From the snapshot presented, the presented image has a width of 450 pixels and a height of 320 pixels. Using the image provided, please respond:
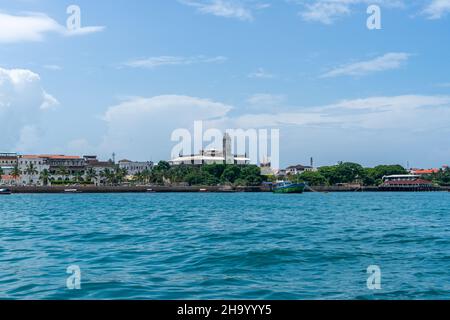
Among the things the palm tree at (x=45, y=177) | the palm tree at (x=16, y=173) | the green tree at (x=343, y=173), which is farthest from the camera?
the green tree at (x=343, y=173)

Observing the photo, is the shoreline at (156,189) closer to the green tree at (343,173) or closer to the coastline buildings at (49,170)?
the green tree at (343,173)

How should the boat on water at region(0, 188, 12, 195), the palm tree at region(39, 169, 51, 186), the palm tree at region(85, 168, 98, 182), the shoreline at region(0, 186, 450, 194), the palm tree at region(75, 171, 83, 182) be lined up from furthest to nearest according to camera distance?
the palm tree at region(85, 168, 98, 182), the palm tree at region(75, 171, 83, 182), the palm tree at region(39, 169, 51, 186), the shoreline at region(0, 186, 450, 194), the boat on water at region(0, 188, 12, 195)

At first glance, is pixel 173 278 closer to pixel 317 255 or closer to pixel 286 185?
pixel 317 255

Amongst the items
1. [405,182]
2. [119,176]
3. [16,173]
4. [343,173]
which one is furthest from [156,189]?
[405,182]

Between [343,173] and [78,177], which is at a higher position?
[343,173]

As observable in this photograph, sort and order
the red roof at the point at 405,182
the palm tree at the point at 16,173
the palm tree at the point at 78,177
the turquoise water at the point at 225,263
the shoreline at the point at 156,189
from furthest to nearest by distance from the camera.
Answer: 1. the red roof at the point at 405,182
2. the palm tree at the point at 78,177
3. the palm tree at the point at 16,173
4. the shoreline at the point at 156,189
5. the turquoise water at the point at 225,263

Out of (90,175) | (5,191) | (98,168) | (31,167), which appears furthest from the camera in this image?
(98,168)

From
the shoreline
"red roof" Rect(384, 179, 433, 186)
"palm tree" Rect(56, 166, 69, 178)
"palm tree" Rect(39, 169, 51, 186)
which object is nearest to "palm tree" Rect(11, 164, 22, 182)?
"palm tree" Rect(39, 169, 51, 186)

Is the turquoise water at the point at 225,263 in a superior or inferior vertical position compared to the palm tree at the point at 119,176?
inferior

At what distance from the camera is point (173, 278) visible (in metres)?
12.8

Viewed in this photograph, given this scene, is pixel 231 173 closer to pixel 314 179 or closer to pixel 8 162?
pixel 314 179

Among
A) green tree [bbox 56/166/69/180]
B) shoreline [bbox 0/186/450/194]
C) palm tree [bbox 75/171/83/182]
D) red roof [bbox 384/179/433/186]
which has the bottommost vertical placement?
shoreline [bbox 0/186/450/194]

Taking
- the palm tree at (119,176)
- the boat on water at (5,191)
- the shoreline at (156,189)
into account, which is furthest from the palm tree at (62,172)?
the boat on water at (5,191)

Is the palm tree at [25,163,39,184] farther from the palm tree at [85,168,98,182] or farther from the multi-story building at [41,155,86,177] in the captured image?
the palm tree at [85,168,98,182]
